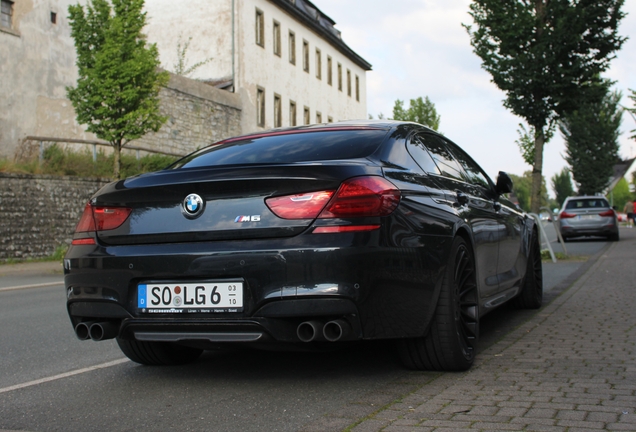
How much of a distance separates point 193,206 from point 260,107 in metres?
35.3

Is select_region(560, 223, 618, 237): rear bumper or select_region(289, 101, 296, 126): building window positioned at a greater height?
select_region(289, 101, 296, 126): building window

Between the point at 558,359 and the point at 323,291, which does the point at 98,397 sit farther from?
the point at 558,359

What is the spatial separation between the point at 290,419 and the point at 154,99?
1764cm

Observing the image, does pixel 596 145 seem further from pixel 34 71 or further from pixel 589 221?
pixel 34 71

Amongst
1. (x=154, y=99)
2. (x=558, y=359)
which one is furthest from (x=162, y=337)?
(x=154, y=99)

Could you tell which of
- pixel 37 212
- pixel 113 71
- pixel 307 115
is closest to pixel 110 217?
pixel 113 71

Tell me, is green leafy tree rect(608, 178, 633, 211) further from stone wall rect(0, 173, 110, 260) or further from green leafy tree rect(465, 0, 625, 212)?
stone wall rect(0, 173, 110, 260)

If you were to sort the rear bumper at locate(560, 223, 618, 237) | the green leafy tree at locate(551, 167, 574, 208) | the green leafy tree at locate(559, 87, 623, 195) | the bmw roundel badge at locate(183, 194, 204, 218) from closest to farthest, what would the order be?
the bmw roundel badge at locate(183, 194, 204, 218) → the rear bumper at locate(560, 223, 618, 237) → the green leafy tree at locate(559, 87, 623, 195) → the green leafy tree at locate(551, 167, 574, 208)

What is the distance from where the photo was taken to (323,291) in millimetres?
4062

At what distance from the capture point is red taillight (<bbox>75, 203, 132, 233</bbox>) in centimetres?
454

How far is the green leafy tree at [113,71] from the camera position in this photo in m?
19.5

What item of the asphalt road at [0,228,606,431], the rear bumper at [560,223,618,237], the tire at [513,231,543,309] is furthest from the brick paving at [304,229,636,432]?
the rear bumper at [560,223,618,237]

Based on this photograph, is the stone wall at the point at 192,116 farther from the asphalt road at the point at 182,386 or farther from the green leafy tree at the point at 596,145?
the green leafy tree at the point at 596,145

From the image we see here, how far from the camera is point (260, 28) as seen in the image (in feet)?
128
